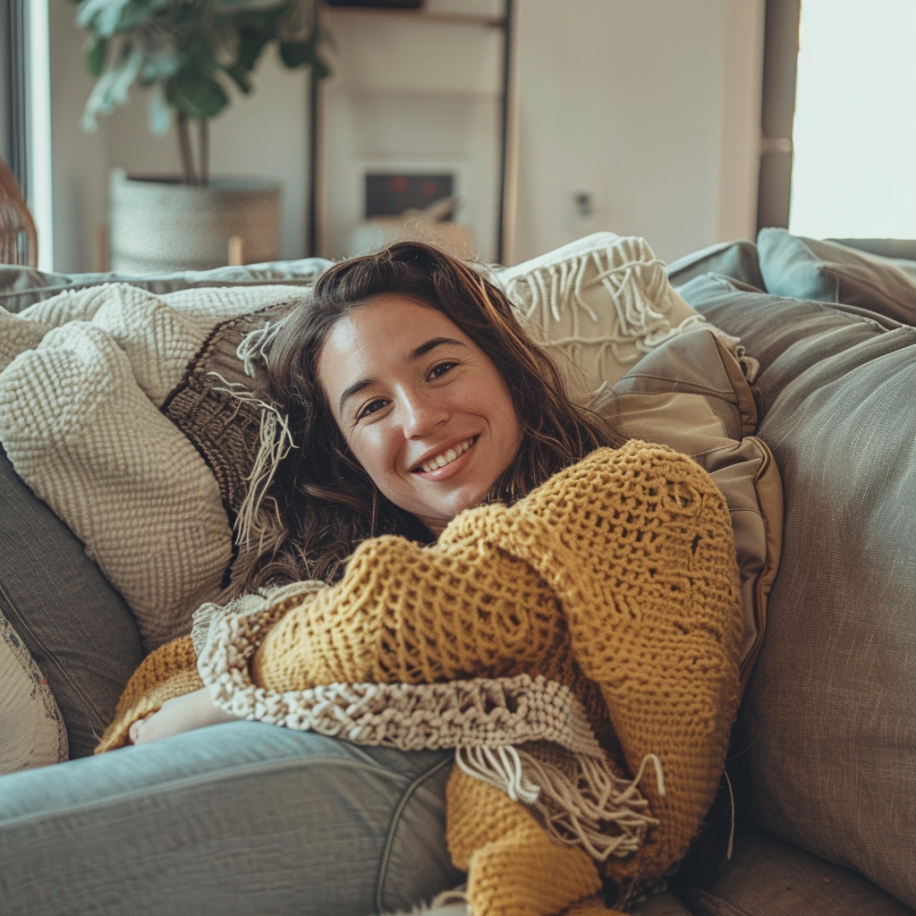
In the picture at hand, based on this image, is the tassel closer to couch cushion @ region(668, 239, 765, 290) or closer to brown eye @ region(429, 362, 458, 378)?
brown eye @ region(429, 362, 458, 378)

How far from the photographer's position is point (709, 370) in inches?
48.3

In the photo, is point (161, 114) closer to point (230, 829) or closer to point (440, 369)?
point (440, 369)

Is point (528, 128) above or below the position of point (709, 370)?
above

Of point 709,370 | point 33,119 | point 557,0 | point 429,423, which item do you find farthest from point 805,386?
point 557,0

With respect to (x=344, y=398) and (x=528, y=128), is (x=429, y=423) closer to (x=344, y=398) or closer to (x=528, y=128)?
(x=344, y=398)

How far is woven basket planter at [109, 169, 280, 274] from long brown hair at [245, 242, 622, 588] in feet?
6.52

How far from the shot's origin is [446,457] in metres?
1.16

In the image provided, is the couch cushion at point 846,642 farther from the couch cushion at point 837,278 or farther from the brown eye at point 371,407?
the brown eye at point 371,407

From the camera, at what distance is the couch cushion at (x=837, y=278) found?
1377 millimetres

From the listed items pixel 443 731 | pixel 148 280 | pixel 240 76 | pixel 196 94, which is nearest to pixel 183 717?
pixel 443 731

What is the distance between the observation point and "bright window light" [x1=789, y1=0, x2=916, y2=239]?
148 inches

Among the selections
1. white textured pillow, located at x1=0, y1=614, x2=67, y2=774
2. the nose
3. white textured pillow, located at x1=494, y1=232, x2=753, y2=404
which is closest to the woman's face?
the nose

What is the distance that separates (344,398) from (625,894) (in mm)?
604

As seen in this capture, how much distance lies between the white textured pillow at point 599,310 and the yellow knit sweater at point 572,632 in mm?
372
